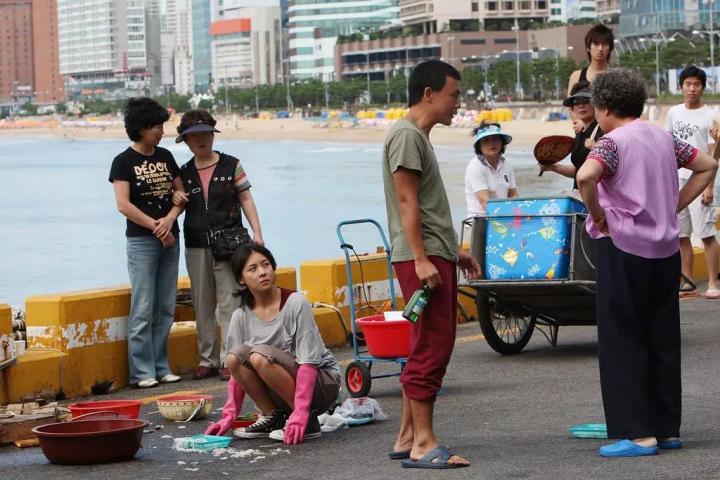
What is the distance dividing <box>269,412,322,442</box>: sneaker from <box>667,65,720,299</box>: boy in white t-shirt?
4.70 meters

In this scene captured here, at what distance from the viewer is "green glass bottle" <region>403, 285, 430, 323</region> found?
6.48 meters

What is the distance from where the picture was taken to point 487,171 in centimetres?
1110

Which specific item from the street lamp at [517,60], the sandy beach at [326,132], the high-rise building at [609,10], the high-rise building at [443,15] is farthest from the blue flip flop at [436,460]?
the high-rise building at [609,10]

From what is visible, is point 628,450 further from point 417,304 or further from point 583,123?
point 583,123

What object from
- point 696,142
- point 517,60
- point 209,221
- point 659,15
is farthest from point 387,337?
point 517,60

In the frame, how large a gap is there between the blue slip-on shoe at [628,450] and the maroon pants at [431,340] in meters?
0.80

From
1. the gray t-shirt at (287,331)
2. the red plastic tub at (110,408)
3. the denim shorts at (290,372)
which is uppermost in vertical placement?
the gray t-shirt at (287,331)

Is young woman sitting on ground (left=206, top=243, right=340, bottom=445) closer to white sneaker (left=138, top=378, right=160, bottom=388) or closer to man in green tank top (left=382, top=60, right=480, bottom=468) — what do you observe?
man in green tank top (left=382, top=60, right=480, bottom=468)

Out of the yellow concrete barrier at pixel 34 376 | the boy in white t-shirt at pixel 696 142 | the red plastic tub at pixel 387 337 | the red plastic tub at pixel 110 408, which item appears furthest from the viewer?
the boy in white t-shirt at pixel 696 142

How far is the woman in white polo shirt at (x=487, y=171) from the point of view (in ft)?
36.1

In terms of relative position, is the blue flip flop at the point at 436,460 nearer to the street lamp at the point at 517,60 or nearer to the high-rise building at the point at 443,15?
the street lamp at the point at 517,60

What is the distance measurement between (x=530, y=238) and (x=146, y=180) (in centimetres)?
244

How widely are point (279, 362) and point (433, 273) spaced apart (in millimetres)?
1290

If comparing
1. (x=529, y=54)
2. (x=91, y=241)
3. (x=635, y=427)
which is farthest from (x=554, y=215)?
(x=529, y=54)
